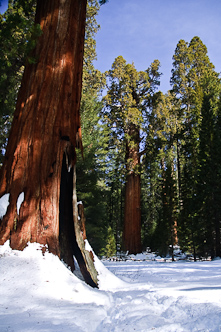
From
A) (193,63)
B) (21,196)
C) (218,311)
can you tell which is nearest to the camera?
(218,311)

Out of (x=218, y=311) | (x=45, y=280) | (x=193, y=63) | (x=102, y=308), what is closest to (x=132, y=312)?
(x=102, y=308)

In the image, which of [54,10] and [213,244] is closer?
[54,10]

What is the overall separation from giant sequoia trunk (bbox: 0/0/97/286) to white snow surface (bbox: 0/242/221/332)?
0.41 m

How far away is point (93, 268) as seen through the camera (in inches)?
179

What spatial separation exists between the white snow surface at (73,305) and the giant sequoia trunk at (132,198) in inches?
497

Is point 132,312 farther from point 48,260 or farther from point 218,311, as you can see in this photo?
point 48,260

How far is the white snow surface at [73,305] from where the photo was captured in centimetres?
222

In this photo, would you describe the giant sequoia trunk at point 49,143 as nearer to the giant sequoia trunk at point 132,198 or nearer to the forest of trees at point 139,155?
the forest of trees at point 139,155

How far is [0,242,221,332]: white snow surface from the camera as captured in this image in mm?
2217

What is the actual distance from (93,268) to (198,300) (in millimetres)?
2062

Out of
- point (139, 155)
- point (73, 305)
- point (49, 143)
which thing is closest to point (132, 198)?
point (139, 155)

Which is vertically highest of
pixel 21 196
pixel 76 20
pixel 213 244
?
pixel 76 20

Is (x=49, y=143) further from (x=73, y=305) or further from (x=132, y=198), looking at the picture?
(x=132, y=198)

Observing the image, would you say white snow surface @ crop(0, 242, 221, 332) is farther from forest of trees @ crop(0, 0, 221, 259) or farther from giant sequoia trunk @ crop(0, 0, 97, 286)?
Answer: forest of trees @ crop(0, 0, 221, 259)
